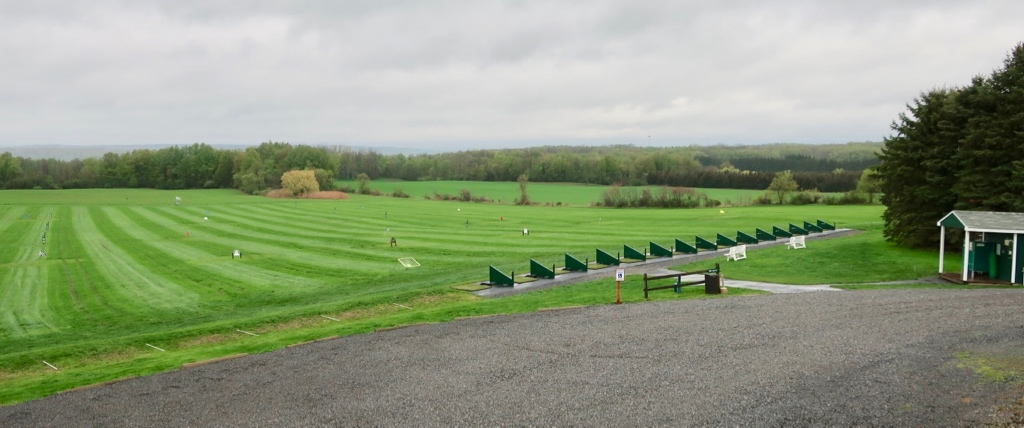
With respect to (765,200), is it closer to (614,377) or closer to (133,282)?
(133,282)

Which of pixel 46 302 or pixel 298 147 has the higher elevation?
pixel 298 147

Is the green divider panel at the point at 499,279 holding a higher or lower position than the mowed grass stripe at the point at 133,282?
higher

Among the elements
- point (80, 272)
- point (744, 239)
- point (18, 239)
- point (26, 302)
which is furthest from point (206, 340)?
point (18, 239)

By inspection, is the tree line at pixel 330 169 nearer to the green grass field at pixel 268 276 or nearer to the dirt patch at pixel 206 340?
the green grass field at pixel 268 276

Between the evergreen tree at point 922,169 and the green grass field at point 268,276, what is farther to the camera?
the evergreen tree at point 922,169

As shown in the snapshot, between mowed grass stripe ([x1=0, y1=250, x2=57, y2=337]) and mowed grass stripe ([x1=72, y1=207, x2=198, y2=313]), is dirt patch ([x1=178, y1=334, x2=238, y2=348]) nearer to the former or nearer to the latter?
mowed grass stripe ([x1=0, y1=250, x2=57, y2=337])

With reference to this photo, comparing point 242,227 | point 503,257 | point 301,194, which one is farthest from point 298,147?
point 503,257

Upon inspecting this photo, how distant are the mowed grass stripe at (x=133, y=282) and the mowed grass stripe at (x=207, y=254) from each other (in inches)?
98.8

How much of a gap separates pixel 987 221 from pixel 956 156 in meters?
8.63

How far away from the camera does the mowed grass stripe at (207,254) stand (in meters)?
32.9

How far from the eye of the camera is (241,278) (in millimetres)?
33000

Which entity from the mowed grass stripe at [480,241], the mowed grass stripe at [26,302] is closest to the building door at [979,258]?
the mowed grass stripe at [480,241]

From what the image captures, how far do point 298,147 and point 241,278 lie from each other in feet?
461

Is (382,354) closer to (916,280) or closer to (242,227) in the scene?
(916,280)
